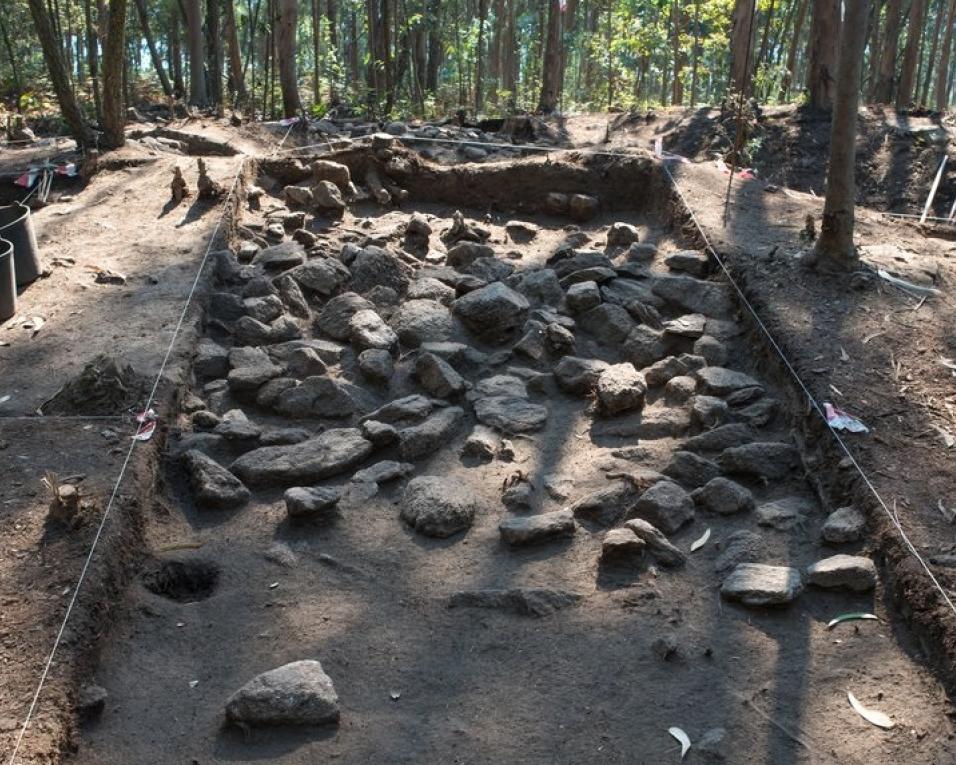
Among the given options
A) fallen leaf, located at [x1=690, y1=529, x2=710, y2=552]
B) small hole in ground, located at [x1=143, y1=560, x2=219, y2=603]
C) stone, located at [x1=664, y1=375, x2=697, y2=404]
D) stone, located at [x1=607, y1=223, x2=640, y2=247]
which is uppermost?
stone, located at [x1=607, y1=223, x2=640, y2=247]

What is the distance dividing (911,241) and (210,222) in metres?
4.62

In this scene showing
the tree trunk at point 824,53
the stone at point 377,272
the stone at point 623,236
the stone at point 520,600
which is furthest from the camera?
the tree trunk at point 824,53

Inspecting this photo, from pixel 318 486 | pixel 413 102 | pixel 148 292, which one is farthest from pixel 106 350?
pixel 413 102

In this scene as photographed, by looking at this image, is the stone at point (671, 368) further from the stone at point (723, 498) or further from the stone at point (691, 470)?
the stone at point (723, 498)

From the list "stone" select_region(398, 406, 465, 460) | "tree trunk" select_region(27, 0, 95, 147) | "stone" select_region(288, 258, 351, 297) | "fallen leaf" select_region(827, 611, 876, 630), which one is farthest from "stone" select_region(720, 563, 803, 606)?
"tree trunk" select_region(27, 0, 95, 147)

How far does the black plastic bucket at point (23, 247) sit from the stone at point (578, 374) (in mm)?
3135

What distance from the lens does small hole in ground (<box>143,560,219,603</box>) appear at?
379 cm

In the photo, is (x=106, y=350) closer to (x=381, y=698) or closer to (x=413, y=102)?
(x=381, y=698)

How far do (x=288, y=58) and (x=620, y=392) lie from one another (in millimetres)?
7517

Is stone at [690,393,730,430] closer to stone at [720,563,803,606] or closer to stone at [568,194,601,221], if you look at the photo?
stone at [720,563,803,606]

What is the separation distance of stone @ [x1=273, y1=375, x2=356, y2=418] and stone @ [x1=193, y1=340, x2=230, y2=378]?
42 centimetres

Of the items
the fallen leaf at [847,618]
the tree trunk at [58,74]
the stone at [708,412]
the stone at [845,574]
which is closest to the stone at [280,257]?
the stone at [708,412]

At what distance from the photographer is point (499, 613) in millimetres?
3697

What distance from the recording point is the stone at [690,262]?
645cm
